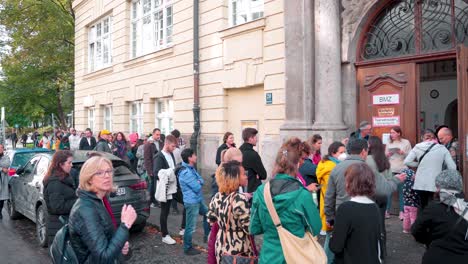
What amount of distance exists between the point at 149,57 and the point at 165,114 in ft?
7.19

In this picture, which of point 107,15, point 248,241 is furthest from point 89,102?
point 248,241

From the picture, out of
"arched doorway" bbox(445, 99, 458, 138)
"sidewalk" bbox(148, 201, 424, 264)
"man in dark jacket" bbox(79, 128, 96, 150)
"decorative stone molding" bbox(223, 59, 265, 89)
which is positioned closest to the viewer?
"sidewalk" bbox(148, 201, 424, 264)

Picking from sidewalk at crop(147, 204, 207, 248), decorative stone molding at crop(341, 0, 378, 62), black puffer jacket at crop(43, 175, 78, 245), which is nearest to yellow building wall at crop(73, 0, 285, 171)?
decorative stone molding at crop(341, 0, 378, 62)

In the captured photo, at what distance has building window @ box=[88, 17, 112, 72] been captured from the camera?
20.2 meters

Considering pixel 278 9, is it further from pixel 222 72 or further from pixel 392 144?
pixel 392 144

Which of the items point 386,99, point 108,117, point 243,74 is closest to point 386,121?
point 386,99

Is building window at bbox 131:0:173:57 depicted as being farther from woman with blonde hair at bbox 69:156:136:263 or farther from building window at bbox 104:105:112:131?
woman with blonde hair at bbox 69:156:136:263

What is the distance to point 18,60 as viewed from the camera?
29.0m

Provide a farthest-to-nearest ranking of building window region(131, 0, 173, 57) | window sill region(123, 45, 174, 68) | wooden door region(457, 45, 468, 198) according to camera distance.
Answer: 1. building window region(131, 0, 173, 57)
2. window sill region(123, 45, 174, 68)
3. wooden door region(457, 45, 468, 198)

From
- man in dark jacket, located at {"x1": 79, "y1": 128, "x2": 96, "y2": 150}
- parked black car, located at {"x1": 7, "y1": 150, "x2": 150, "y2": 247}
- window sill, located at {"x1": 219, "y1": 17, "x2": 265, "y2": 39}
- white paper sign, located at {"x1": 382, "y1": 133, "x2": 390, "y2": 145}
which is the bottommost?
parked black car, located at {"x1": 7, "y1": 150, "x2": 150, "y2": 247}

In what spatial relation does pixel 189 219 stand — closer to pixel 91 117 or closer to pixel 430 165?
pixel 430 165

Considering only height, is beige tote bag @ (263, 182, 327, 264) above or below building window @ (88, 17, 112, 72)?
below

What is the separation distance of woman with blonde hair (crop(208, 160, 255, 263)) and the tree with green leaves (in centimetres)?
2461

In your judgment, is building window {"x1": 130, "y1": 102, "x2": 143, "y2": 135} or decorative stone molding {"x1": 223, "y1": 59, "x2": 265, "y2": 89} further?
building window {"x1": 130, "y1": 102, "x2": 143, "y2": 135}
